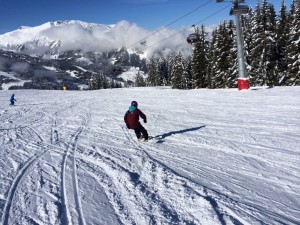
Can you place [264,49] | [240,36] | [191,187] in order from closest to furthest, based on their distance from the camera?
[191,187] < [240,36] < [264,49]

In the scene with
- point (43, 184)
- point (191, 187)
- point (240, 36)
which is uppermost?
point (240, 36)

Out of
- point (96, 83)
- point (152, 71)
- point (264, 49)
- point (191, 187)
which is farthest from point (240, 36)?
point (96, 83)

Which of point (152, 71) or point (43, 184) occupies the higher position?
point (152, 71)

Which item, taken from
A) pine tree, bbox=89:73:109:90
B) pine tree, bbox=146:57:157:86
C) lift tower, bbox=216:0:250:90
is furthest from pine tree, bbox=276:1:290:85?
pine tree, bbox=89:73:109:90

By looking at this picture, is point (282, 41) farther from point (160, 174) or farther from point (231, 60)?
point (160, 174)

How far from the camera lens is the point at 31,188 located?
6.24m

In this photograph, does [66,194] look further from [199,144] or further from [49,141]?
[49,141]

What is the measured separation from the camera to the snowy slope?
4.96 metres

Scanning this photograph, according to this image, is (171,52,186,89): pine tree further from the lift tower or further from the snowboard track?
the snowboard track

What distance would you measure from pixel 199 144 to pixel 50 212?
5443mm

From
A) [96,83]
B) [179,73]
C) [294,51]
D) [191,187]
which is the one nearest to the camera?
[191,187]

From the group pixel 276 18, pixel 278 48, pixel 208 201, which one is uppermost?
pixel 276 18

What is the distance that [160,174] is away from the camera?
676cm

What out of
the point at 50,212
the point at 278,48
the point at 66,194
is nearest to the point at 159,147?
the point at 66,194
